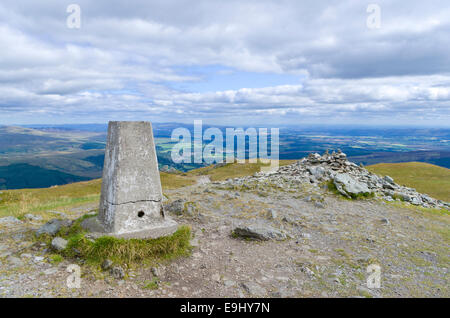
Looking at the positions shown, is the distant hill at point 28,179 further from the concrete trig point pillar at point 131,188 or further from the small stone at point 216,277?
the small stone at point 216,277

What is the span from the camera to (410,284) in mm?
7746

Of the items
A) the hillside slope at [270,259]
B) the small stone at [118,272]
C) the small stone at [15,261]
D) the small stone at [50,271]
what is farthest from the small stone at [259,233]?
the small stone at [15,261]

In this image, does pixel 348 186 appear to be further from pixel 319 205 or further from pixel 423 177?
pixel 423 177

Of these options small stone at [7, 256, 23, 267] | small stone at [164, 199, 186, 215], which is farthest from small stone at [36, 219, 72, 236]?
small stone at [164, 199, 186, 215]

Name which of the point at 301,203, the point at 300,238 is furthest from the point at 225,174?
the point at 300,238

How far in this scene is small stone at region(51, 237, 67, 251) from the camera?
8.26m

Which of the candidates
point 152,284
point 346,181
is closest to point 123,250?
point 152,284

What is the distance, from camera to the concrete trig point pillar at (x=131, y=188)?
347 inches

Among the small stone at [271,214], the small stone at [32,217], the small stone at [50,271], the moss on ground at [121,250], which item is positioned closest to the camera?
the small stone at [50,271]

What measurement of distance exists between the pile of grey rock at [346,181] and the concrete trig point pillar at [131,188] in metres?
13.7

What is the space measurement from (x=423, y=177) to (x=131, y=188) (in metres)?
47.3
